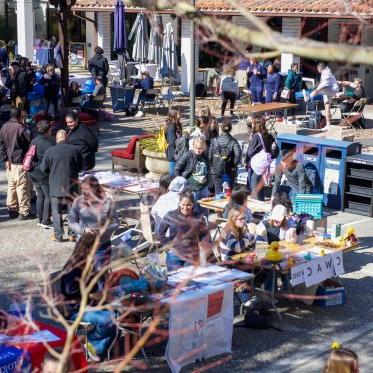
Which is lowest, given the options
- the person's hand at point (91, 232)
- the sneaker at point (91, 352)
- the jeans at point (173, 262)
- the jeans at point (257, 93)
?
the sneaker at point (91, 352)

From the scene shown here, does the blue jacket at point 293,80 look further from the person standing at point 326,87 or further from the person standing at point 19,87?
the person standing at point 19,87

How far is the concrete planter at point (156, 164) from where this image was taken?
48.4ft

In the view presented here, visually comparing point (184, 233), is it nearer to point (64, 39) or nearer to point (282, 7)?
point (64, 39)

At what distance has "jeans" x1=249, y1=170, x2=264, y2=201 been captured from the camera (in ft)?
42.5

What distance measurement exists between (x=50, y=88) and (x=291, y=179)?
939cm

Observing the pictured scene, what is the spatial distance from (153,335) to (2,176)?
8231 mm

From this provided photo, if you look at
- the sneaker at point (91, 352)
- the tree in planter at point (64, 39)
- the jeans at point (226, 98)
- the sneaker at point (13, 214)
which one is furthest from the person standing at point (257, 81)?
the sneaker at point (91, 352)

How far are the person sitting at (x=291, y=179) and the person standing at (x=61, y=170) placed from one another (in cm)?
284

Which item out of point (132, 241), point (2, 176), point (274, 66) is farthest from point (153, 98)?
point (132, 241)

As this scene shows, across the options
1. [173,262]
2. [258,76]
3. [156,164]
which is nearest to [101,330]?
[173,262]

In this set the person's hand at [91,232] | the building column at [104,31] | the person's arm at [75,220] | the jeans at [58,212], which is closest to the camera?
the person's hand at [91,232]

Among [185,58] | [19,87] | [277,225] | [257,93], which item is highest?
[185,58]

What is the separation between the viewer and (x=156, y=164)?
14852mm

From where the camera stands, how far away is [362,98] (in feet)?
68.6
